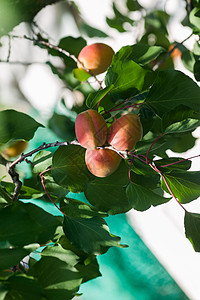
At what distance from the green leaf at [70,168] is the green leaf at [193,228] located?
0.15 m

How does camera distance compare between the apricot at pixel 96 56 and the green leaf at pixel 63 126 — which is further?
the green leaf at pixel 63 126

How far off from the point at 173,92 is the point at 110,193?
16 cm

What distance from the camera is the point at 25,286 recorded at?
31 cm

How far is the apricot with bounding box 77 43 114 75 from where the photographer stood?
1.79ft

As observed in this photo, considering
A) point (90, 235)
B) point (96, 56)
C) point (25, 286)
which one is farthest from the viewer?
point (96, 56)

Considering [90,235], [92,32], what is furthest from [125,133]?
[92,32]

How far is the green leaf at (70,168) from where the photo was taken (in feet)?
1.42

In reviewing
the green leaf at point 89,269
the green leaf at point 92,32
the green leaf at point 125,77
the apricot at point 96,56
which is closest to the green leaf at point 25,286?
the green leaf at point 89,269

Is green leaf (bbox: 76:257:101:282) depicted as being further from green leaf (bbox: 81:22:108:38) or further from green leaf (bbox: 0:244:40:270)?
green leaf (bbox: 81:22:108:38)

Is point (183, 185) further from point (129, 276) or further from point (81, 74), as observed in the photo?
point (129, 276)

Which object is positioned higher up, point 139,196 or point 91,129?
point 91,129

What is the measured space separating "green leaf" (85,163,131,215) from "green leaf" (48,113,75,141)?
1.04 ft

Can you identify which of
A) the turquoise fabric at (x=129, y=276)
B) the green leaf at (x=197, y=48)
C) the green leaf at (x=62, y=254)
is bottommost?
the turquoise fabric at (x=129, y=276)

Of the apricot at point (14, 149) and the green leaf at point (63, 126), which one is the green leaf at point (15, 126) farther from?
the green leaf at point (63, 126)
